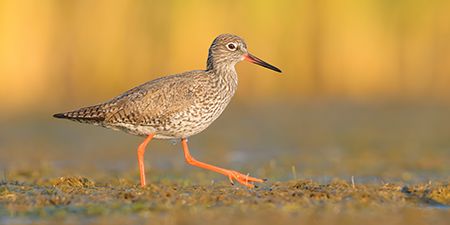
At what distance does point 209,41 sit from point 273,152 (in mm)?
5911

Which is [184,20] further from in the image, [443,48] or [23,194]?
[23,194]

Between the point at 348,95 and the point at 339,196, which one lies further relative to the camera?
the point at 348,95

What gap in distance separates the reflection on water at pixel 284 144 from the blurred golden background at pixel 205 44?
5.05 feet

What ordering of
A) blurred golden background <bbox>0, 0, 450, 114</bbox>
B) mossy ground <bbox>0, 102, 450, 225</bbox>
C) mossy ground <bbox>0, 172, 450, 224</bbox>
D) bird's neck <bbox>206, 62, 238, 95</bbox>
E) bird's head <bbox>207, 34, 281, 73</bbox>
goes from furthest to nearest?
1. blurred golden background <bbox>0, 0, 450, 114</bbox>
2. bird's head <bbox>207, 34, 281, 73</bbox>
3. bird's neck <bbox>206, 62, 238, 95</bbox>
4. mossy ground <bbox>0, 102, 450, 225</bbox>
5. mossy ground <bbox>0, 172, 450, 224</bbox>

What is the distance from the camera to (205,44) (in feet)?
61.5

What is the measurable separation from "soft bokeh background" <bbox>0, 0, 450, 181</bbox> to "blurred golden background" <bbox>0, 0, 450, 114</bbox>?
0.03m

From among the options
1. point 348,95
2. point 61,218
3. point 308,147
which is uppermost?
point 348,95

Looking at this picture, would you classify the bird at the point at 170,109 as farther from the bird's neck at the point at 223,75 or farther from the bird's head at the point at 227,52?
the bird's head at the point at 227,52

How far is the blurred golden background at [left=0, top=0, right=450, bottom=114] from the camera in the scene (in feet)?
58.6

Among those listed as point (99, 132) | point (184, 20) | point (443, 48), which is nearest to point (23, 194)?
point (99, 132)

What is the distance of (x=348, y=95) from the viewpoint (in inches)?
744

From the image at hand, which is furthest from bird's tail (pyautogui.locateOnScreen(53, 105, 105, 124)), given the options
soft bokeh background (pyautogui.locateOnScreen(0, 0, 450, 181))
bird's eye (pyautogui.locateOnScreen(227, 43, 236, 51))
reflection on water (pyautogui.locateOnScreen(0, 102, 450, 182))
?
soft bokeh background (pyautogui.locateOnScreen(0, 0, 450, 181))

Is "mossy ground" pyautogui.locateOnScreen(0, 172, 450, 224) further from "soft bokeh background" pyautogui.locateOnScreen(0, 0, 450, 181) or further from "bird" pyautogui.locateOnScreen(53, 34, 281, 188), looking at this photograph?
"soft bokeh background" pyautogui.locateOnScreen(0, 0, 450, 181)

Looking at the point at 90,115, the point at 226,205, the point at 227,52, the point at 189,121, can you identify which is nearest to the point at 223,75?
the point at 227,52
